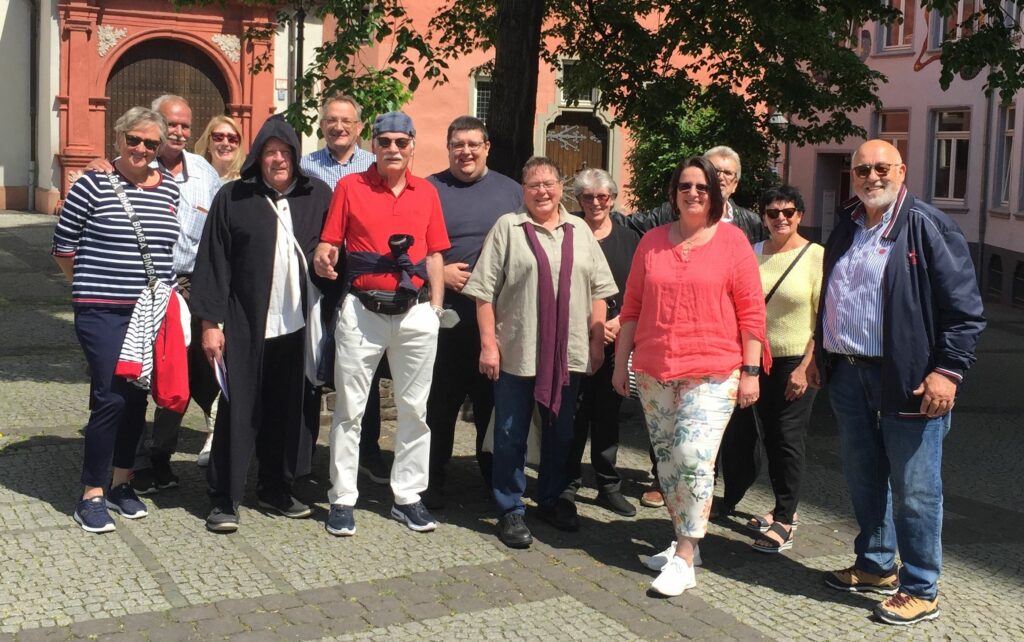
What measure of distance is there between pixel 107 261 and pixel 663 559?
285cm

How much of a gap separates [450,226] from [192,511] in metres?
1.91

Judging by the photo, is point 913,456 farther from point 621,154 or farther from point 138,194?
point 621,154

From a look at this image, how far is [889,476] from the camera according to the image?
5582mm

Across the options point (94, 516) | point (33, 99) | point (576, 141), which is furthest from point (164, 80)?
point (94, 516)

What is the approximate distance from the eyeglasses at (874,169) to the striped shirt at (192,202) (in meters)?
3.18

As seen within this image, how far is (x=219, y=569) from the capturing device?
18.0 ft

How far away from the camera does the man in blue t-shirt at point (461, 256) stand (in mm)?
6590

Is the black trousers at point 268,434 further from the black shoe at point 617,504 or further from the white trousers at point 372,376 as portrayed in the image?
the black shoe at point 617,504

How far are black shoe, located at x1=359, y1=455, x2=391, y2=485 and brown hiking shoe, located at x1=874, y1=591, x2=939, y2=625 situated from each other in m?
2.90

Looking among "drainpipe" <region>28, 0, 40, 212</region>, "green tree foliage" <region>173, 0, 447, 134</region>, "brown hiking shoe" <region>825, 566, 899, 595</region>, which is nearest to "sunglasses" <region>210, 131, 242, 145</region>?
"brown hiking shoe" <region>825, 566, 899, 595</region>

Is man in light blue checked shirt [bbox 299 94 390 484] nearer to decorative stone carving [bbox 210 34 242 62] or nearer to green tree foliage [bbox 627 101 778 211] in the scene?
green tree foliage [bbox 627 101 778 211]

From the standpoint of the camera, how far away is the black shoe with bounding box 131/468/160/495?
6.65 metres

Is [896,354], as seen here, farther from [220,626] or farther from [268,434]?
[268,434]

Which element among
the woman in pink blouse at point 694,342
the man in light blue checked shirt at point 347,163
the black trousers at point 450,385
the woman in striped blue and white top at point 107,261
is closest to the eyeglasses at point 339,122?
the man in light blue checked shirt at point 347,163
